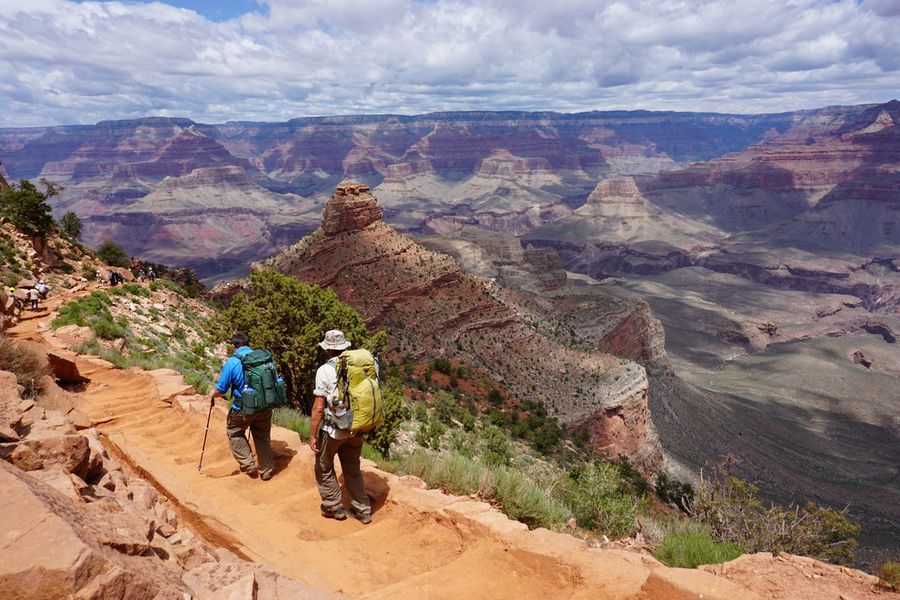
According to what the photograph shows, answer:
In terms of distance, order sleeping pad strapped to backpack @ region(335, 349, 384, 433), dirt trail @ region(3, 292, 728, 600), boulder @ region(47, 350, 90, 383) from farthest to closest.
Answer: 1. boulder @ region(47, 350, 90, 383)
2. sleeping pad strapped to backpack @ region(335, 349, 384, 433)
3. dirt trail @ region(3, 292, 728, 600)

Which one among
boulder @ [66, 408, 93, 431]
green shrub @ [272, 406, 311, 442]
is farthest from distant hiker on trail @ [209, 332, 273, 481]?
Answer: boulder @ [66, 408, 93, 431]

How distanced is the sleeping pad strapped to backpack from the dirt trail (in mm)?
1465

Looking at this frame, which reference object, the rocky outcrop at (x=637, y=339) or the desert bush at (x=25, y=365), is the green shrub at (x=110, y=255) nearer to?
the desert bush at (x=25, y=365)

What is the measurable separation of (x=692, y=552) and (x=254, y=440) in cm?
637

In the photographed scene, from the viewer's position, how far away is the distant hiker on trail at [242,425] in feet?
27.2

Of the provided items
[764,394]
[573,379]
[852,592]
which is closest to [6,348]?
[852,592]

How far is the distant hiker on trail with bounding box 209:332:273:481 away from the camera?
27.2 feet

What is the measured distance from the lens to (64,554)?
3416 millimetres

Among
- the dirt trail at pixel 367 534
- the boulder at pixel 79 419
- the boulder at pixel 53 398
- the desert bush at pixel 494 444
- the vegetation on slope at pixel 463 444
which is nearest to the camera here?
the dirt trail at pixel 367 534

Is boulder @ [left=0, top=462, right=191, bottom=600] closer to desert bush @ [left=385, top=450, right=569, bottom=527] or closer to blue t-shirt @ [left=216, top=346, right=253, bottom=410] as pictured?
blue t-shirt @ [left=216, top=346, right=253, bottom=410]

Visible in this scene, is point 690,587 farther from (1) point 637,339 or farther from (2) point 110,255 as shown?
(1) point 637,339

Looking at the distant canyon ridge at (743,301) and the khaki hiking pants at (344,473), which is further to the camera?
the distant canyon ridge at (743,301)

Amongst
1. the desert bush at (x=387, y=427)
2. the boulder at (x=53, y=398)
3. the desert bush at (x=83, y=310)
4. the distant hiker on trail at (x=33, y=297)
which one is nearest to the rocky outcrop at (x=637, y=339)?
the desert bush at (x=387, y=427)

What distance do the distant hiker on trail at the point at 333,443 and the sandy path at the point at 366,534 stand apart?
0.24 meters
